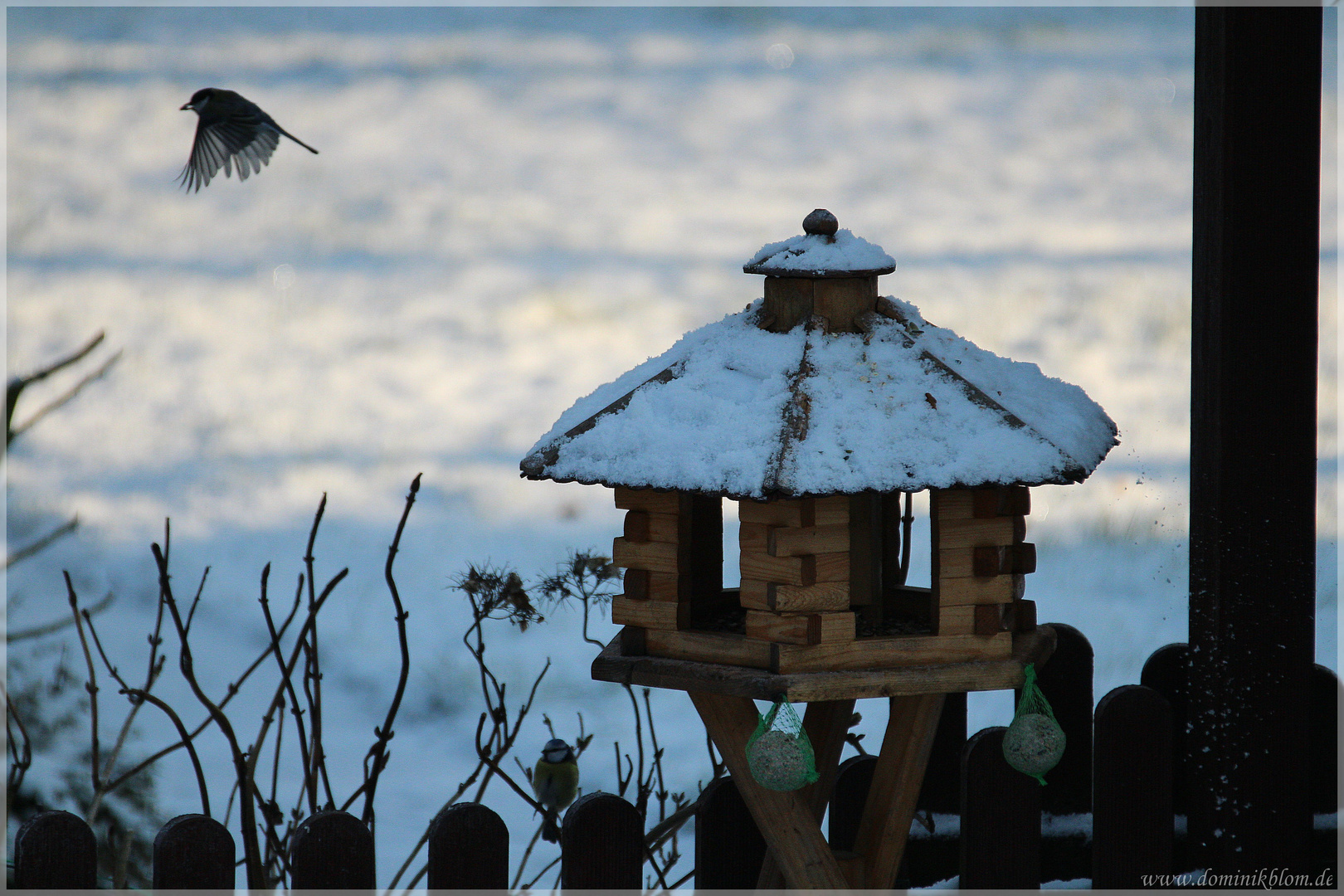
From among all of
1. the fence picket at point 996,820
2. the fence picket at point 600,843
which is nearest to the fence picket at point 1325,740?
the fence picket at point 996,820

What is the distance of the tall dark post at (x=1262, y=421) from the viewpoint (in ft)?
5.73

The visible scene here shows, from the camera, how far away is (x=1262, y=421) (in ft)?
5.75

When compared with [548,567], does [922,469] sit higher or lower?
higher

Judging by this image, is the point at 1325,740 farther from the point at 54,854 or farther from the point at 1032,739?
the point at 54,854

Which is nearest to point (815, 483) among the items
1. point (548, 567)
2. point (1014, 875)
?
point (1014, 875)

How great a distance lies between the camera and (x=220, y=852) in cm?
150

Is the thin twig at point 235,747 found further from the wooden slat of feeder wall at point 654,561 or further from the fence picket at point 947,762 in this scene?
the fence picket at point 947,762

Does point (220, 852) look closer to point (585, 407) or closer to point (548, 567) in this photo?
point (585, 407)

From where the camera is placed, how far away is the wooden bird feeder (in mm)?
1433

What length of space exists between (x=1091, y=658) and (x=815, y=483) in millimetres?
869

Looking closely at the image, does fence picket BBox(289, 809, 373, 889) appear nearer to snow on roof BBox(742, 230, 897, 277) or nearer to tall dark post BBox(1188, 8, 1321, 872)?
snow on roof BBox(742, 230, 897, 277)

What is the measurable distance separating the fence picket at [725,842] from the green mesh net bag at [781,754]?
0.26 meters

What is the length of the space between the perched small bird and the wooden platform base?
100 cm

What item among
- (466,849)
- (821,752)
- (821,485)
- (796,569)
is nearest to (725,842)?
(821,752)
